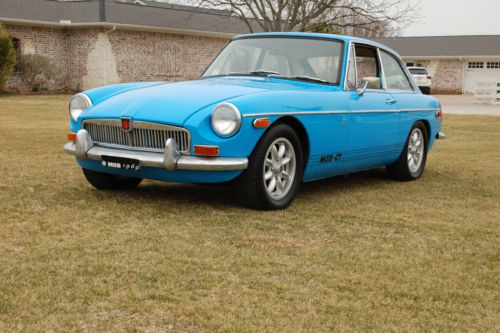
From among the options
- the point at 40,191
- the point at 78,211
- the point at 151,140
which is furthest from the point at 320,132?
the point at 40,191

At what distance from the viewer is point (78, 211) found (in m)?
5.37

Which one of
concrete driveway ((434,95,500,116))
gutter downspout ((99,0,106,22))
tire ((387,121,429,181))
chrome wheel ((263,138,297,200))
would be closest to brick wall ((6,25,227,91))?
gutter downspout ((99,0,106,22))

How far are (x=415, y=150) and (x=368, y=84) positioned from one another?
1.45 m

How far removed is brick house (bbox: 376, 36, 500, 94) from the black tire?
1770 inches

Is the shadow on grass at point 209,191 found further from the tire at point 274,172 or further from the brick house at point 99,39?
the brick house at point 99,39

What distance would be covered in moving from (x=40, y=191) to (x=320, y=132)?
2.50m

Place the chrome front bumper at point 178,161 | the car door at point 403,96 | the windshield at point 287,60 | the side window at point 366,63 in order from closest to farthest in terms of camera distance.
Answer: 1. the chrome front bumper at point 178,161
2. the windshield at point 287,60
3. the side window at point 366,63
4. the car door at point 403,96

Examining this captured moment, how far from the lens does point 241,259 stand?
4.17 meters

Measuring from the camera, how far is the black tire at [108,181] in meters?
6.23

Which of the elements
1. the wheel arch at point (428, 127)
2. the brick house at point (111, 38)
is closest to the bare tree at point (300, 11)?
the brick house at point (111, 38)

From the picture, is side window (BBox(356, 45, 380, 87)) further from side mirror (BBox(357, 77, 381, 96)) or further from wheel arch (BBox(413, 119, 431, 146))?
wheel arch (BBox(413, 119, 431, 146))

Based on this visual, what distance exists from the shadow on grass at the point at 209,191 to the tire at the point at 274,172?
0.17 meters

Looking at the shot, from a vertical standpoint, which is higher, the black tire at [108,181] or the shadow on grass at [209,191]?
the black tire at [108,181]

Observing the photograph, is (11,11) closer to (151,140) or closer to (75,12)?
(75,12)
